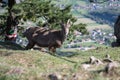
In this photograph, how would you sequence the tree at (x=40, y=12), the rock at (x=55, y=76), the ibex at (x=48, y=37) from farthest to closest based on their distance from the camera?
the tree at (x=40, y=12)
the ibex at (x=48, y=37)
the rock at (x=55, y=76)

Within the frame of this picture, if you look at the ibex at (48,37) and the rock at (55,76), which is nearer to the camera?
the rock at (55,76)

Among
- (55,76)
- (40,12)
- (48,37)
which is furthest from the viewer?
(40,12)

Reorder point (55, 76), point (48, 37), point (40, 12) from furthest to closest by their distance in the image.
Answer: point (40, 12)
point (48, 37)
point (55, 76)

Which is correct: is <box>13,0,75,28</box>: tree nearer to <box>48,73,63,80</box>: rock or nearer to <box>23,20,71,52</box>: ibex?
<box>23,20,71,52</box>: ibex

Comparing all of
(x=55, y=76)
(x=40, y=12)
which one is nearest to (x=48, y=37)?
(x=55, y=76)

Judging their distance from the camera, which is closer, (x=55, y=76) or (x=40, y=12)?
(x=55, y=76)

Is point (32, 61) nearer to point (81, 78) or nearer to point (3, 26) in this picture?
point (81, 78)

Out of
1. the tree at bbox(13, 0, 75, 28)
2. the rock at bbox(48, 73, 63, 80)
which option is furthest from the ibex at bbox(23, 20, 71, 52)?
the rock at bbox(48, 73, 63, 80)

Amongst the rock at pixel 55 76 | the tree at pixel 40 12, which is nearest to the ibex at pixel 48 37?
the tree at pixel 40 12

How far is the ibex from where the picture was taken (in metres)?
18.7

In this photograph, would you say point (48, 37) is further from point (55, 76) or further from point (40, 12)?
point (40, 12)

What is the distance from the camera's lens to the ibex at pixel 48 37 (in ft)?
61.4

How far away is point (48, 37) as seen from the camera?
19234mm

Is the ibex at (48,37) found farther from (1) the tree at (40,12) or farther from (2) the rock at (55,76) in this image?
(2) the rock at (55,76)
